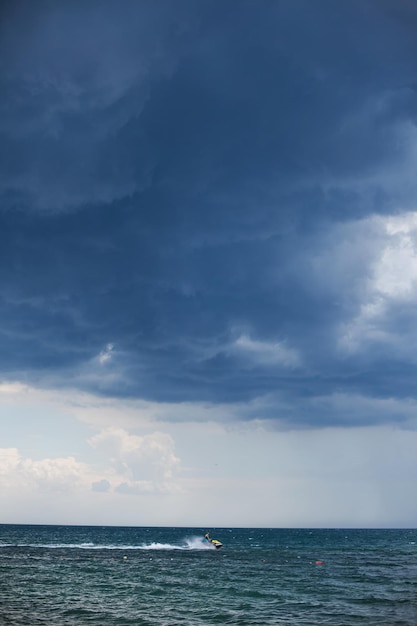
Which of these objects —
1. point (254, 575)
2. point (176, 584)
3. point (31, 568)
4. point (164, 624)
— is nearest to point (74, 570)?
point (31, 568)

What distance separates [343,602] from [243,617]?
10432 mm

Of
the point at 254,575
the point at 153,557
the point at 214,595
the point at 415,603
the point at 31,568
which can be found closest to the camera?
the point at 415,603

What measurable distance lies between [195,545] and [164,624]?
295 ft

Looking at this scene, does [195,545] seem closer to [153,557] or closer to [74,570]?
[153,557]

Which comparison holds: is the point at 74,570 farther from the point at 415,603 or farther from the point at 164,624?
the point at 415,603

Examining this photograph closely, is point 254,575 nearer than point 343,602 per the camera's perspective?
No

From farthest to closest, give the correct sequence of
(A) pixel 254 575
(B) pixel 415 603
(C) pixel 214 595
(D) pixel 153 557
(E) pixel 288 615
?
1. (D) pixel 153 557
2. (A) pixel 254 575
3. (C) pixel 214 595
4. (B) pixel 415 603
5. (E) pixel 288 615

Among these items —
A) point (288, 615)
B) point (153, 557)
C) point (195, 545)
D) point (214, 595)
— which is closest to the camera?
point (288, 615)

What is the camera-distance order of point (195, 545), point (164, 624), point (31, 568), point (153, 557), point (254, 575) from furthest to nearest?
point (195, 545) → point (153, 557) → point (31, 568) → point (254, 575) → point (164, 624)

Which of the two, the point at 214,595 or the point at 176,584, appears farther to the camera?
the point at 176,584

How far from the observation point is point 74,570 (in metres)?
65.2

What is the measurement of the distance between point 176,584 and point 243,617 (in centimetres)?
1828

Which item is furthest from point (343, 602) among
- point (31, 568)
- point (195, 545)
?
point (195, 545)

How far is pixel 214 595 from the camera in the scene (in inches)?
1847
